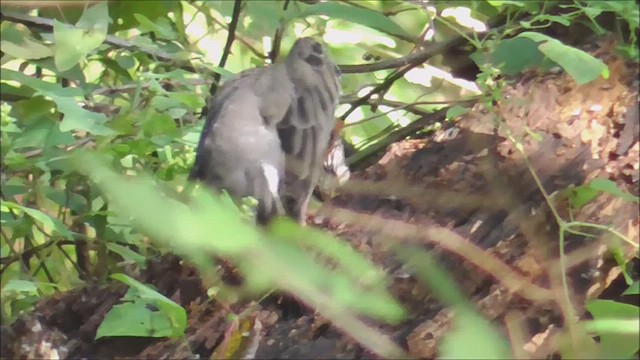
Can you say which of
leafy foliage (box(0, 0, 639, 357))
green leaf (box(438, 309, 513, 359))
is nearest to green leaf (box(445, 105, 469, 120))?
leafy foliage (box(0, 0, 639, 357))

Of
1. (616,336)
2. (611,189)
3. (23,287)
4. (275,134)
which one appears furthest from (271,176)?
(616,336)

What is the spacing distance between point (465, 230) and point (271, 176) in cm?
26

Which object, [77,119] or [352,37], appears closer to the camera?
[77,119]

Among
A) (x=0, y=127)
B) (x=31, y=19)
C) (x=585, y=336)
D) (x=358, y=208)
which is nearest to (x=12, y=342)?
(x=0, y=127)

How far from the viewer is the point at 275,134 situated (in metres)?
0.96

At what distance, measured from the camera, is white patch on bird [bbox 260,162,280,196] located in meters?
0.93

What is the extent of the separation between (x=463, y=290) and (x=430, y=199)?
15 cm

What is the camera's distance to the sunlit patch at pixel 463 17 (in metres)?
1.15

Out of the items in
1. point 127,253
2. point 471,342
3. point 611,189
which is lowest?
point 127,253

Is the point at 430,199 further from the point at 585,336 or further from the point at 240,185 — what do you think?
the point at 585,336

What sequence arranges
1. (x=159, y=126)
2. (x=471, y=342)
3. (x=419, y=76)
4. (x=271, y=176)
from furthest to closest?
(x=419, y=76) → (x=159, y=126) → (x=271, y=176) → (x=471, y=342)

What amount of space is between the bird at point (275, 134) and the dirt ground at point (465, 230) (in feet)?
0.20

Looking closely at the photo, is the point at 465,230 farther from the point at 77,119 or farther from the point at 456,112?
the point at 77,119

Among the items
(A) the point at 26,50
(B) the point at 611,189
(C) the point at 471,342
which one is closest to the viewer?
(C) the point at 471,342
